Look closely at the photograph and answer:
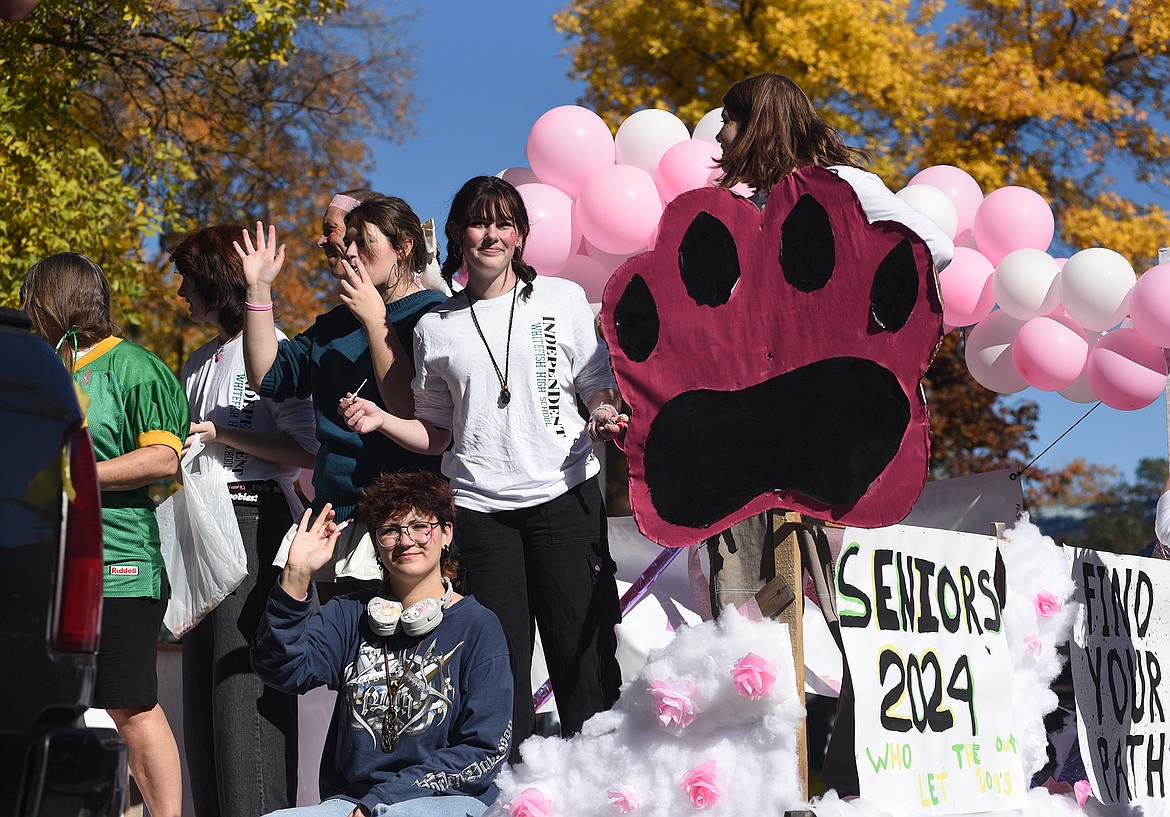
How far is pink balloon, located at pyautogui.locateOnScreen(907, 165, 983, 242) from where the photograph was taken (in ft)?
19.6

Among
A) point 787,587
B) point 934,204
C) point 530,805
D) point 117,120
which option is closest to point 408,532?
point 530,805

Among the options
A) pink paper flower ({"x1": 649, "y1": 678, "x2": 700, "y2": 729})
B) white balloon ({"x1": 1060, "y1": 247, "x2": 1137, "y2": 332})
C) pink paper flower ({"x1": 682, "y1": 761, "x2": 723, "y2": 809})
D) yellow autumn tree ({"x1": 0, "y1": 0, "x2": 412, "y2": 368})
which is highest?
yellow autumn tree ({"x1": 0, "y1": 0, "x2": 412, "y2": 368})

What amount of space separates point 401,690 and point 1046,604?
6.60 ft

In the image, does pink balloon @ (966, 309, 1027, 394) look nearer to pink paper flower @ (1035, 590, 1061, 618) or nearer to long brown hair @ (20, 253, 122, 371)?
pink paper flower @ (1035, 590, 1061, 618)

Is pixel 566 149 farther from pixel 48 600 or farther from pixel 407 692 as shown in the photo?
pixel 48 600

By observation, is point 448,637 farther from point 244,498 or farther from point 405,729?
point 244,498

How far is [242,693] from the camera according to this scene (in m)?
3.96

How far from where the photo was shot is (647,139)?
19.7 feet

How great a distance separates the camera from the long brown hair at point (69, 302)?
381 cm

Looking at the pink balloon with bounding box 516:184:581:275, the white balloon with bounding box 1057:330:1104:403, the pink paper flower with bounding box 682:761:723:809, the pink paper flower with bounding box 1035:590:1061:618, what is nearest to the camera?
the pink paper flower with bounding box 682:761:723:809

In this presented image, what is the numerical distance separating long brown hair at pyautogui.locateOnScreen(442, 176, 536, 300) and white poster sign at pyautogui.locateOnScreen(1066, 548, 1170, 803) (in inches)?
79.6

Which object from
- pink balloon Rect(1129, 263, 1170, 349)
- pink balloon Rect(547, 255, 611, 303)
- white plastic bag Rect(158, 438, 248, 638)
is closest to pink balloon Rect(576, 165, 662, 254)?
pink balloon Rect(547, 255, 611, 303)

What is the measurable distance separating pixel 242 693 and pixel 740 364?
1.84 m

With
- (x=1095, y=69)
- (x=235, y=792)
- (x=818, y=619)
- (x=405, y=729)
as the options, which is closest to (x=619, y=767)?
(x=405, y=729)
